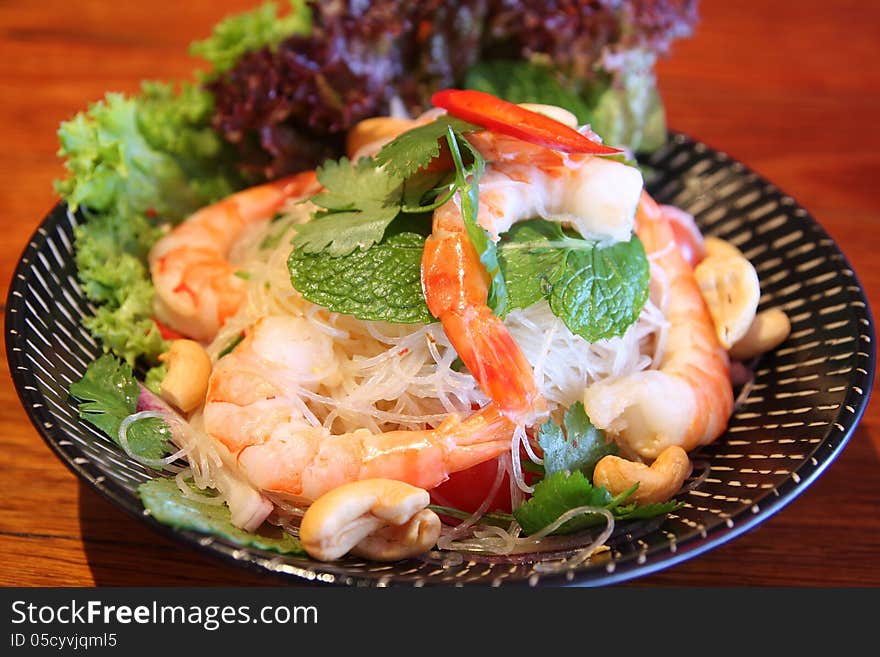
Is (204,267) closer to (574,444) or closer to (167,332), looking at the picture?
(167,332)

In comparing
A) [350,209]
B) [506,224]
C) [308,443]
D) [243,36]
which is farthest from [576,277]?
[243,36]

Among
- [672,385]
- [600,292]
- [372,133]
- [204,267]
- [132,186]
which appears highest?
[372,133]

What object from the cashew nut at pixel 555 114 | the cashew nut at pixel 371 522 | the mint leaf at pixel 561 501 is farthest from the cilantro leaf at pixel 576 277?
the cashew nut at pixel 371 522

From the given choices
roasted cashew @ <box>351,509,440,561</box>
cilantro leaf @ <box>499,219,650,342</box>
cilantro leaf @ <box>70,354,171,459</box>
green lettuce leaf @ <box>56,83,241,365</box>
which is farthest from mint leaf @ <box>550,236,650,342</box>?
green lettuce leaf @ <box>56,83,241,365</box>

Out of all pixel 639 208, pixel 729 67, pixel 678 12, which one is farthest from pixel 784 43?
pixel 639 208

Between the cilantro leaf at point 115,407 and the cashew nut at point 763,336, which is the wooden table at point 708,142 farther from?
the cashew nut at point 763,336

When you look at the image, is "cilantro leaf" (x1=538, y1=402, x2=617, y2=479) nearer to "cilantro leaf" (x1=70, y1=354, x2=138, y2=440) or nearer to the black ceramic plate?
the black ceramic plate
